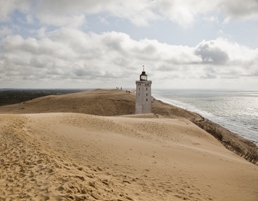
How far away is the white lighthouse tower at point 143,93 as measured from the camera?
34.9m

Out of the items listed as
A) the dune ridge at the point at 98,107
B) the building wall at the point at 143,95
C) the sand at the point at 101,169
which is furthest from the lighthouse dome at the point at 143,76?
the sand at the point at 101,169

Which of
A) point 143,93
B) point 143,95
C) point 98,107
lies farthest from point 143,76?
point 98,107

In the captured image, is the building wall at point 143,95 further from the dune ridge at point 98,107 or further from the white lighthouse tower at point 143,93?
the dune ridge at point 98,107

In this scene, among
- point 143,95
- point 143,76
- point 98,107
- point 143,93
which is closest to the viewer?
point 143,76

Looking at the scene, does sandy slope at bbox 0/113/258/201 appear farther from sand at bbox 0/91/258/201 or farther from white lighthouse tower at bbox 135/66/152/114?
white lighthouse tower at bbox 135/66/152/114

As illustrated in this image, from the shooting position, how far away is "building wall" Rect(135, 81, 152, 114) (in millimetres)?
35312

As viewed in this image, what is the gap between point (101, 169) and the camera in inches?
381

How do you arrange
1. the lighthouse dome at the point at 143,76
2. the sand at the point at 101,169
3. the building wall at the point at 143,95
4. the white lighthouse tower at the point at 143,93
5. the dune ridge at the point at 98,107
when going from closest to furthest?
the sand at the point at 101,169, the lighthouse dome at the point at 143,76, the white lighthouse tower at the point at 143,93, the building wall at the point at 143,95, the dune ridge at the point at 98,107

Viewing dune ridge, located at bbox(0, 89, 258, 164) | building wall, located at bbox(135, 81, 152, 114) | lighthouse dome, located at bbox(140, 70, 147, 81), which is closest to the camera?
lighthouse dome, located at bbox(140, 70, 147, 81)

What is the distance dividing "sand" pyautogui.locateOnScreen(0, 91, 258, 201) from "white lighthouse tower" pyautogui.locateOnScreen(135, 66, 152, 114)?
1956 cm

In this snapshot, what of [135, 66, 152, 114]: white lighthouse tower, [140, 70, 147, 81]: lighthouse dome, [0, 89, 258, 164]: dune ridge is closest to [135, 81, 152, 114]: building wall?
[135, 66, 152, 114]: white lighthouse tower

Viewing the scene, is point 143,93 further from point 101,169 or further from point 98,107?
point 101,169

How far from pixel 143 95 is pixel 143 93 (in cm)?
42

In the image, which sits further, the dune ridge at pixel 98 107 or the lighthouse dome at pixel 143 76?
the dune ridge at pixel 98 107
